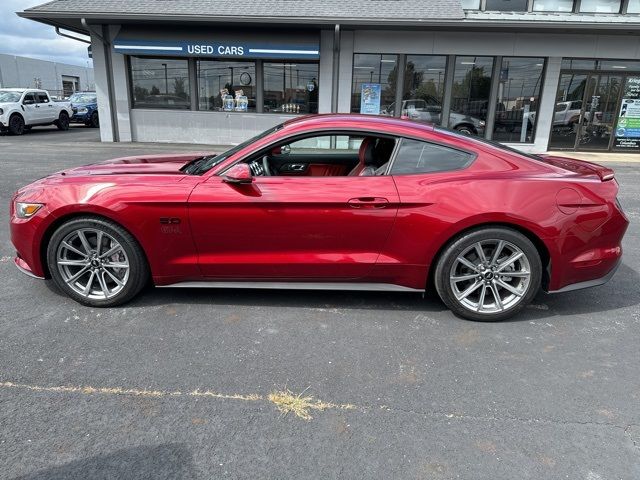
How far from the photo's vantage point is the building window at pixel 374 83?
14.0 m

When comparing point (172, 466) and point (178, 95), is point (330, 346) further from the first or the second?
point (178, 95)

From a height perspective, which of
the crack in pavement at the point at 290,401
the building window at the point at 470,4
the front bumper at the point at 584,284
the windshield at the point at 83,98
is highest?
the building window at the point at 470,4

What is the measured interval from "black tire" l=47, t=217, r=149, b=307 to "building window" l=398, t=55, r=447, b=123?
38.7 ft

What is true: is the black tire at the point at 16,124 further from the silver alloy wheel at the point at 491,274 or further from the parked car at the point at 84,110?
the silver alloy wheel at the point at 491,274

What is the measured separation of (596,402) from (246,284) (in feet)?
7.95

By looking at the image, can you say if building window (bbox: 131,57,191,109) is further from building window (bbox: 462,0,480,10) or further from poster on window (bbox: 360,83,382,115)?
building window (bbox: 462,0,480,10)

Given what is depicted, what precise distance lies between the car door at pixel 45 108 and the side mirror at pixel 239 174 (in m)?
20.3

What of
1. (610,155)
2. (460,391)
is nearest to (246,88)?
(610,155)

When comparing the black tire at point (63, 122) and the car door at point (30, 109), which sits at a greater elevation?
the car door at point (30, 109)

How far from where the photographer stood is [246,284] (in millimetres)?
3574

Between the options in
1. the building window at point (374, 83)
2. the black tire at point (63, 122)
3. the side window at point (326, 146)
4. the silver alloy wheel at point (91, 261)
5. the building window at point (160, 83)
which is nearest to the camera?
the silver alloy wheel at point (91, 261)

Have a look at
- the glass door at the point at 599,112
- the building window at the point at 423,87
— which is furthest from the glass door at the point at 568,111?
the building window at the point at 423,87

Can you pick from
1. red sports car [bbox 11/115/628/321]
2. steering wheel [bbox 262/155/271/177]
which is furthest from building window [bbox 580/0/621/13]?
steering wheel [bbox 262/155/271/177]

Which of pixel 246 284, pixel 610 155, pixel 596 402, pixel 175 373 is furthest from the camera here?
pixel 610 155
